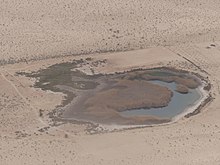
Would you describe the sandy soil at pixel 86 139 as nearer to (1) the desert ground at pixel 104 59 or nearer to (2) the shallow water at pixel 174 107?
(1) the desert ground at pixel 104 59

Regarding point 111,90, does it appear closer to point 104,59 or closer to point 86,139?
point 104,59

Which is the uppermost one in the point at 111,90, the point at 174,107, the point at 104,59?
the point at 104,59

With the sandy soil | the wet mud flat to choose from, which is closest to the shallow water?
the wet mud flat

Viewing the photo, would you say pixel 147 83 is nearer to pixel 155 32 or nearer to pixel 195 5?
pixel 155 32

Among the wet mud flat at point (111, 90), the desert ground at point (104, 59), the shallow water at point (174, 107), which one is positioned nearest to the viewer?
the desert ground at point (104, 59)

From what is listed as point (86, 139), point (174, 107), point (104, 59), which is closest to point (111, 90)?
point (104, 59)

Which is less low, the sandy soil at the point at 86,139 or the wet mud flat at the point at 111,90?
the wet mud flat at the point at 111,90

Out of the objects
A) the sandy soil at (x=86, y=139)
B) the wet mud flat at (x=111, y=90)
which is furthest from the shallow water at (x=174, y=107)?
→ the sandy soil at (x=86, y=139)
